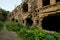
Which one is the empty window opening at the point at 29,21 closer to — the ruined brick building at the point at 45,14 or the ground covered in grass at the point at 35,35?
the ruined brick building at the point at 45,14

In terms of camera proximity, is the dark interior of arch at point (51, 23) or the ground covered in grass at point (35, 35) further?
the dark interior of arch at point (51, 23)

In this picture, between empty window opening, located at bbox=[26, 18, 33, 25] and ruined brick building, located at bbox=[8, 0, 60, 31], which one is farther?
empty window opening, located at bbox=[26, 18, 33, 25]

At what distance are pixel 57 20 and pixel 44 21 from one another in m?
1.07

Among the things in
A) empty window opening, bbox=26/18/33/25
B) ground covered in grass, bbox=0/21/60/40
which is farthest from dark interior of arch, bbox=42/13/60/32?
empty window opening, bbox=26/18/33/25

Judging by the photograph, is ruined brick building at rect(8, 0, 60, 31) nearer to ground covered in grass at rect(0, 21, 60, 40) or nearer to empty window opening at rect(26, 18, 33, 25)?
empty window opening at rect(26, 18, 33, 25)

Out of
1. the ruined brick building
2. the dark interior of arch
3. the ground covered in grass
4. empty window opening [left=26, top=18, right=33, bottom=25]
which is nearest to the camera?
the ground covered in grass

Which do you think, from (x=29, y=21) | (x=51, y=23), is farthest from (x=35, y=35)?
(x=29, y=21)

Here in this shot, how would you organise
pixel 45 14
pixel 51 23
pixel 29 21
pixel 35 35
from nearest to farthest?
pixel 35 35 → pixel 45 14 → pixel 51 23 → pixel 29 21

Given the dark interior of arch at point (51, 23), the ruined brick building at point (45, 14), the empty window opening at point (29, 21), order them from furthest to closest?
the empty window opening at point (29, 21) < the dark interior of arch at point (51, 23) < the ruined brick building at point (45, 14)

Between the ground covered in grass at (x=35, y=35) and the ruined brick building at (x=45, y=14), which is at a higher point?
the ruined brick building at (x=45, y=14)

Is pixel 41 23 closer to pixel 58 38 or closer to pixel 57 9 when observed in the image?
pixel 57 9

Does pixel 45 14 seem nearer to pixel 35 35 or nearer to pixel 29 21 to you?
pixel 35 35

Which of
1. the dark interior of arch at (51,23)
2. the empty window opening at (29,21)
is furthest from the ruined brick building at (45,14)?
the empty window opening at (29,21)

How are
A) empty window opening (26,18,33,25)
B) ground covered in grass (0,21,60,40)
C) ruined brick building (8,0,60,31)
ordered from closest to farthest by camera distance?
ground covered in grass (0,21,60,40) < ruined brick building (8,0,60,31) < empty window opening (26,18,33,25)
